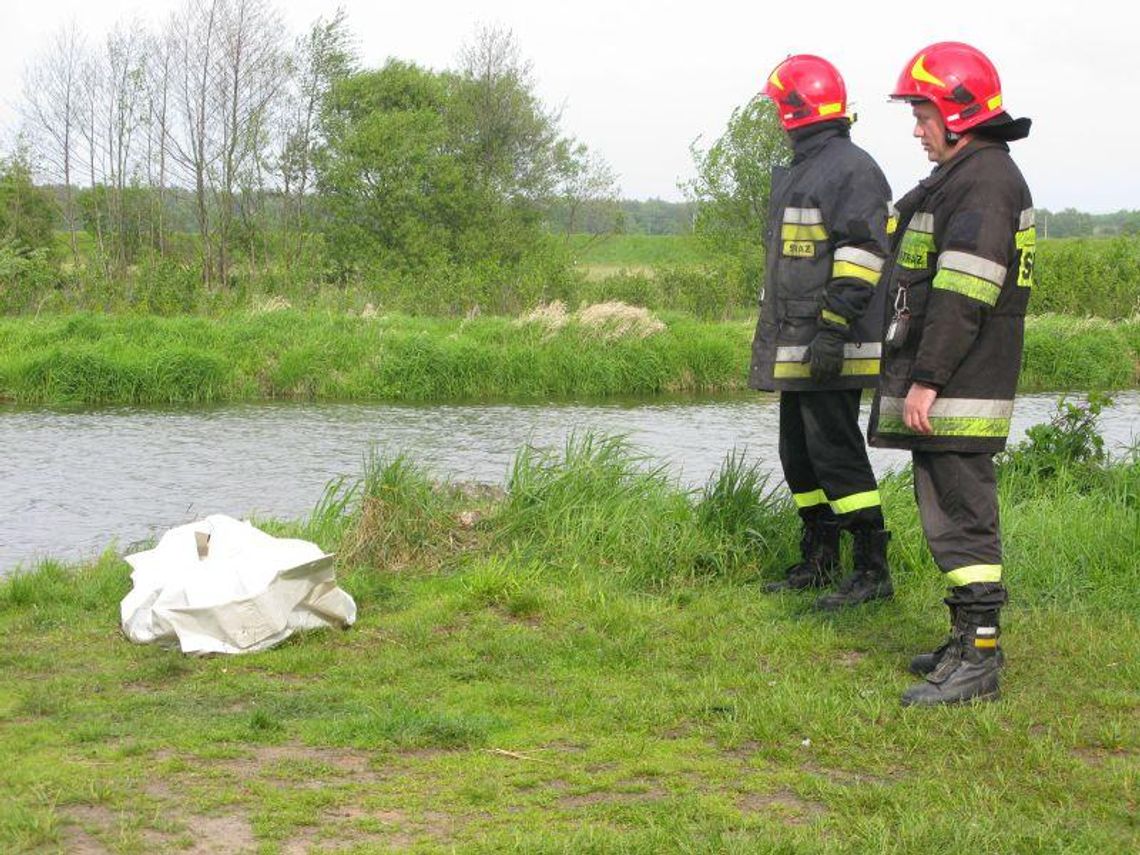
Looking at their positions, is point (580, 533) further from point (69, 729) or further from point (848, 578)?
point (69, 729)

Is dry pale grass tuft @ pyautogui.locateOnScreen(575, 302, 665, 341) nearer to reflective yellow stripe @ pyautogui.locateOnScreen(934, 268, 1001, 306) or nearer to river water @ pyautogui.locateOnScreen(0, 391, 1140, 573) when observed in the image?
river water @ pyautogui.locateOnScreen(0, 391, 1140, 573)

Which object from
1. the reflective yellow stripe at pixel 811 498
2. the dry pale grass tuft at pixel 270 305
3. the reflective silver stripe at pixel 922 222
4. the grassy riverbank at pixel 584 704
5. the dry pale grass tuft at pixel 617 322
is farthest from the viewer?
the dry pale grass tuft at pixel 270 305

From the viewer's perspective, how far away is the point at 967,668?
15.6 ft

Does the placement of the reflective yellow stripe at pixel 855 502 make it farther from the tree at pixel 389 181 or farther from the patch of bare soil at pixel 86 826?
the tree at pixel 389 181

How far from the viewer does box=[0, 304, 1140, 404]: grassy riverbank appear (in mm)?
19594

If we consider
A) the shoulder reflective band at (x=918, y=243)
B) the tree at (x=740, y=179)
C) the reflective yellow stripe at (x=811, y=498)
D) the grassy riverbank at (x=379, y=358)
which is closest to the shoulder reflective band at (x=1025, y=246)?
the shoulder reflective band at (x=918, y=243)

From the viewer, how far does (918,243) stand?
4.95m

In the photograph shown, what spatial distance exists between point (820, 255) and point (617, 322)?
55.4ft

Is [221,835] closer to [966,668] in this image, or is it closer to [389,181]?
[966,668]

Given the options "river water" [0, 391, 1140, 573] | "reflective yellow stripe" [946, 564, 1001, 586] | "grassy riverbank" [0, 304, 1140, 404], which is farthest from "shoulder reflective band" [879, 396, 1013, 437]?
"grassy riverbank" [0, 304, 1140, 404]

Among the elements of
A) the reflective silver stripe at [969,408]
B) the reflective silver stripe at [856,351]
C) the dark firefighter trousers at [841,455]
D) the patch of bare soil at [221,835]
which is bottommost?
the patch of bare soil at [221,835]

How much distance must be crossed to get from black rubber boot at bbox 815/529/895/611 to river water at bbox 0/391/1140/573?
2.72 meters

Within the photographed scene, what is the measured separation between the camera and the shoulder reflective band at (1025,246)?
15.7 ft

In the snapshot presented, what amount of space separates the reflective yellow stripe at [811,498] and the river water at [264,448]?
7.73 feet
